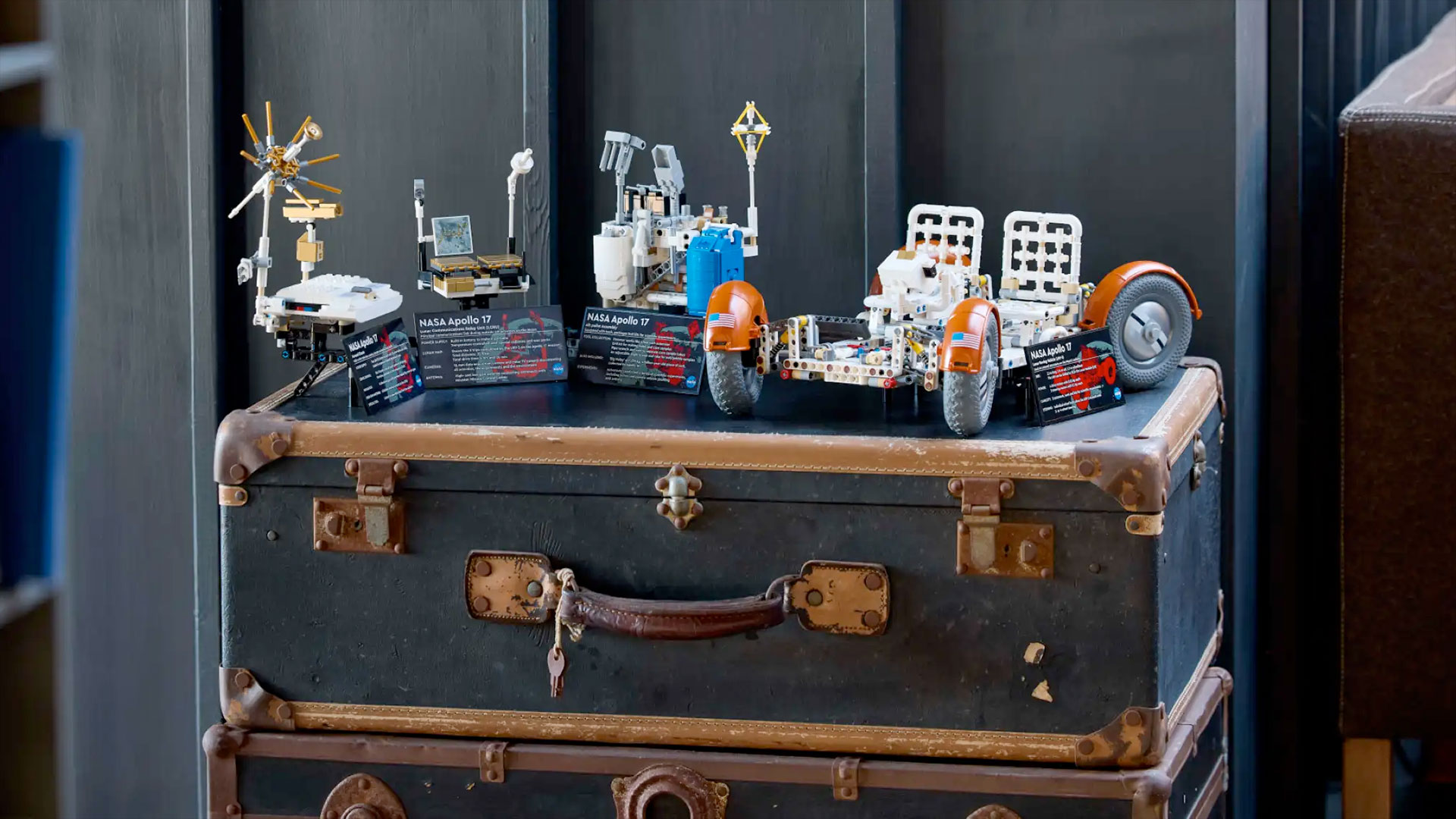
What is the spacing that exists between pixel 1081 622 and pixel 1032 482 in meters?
0.18

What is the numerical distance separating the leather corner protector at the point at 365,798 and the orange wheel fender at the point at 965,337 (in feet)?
2.91

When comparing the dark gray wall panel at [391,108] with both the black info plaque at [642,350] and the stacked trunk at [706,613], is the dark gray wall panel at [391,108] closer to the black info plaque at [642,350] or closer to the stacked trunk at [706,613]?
the black info plaque at [642,350]

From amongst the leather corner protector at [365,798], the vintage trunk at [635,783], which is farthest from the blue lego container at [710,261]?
the leather corner protector at [365,798]

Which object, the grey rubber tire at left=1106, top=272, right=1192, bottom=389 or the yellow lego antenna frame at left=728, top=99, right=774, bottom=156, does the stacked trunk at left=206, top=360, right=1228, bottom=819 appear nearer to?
the grey rubber tire at left=1106, top=272, right=1192, bottom=389

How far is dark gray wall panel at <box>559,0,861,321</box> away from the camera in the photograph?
2.67 meters

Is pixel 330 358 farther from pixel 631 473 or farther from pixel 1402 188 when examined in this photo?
pixel 1402 188

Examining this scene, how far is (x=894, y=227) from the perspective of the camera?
263cm

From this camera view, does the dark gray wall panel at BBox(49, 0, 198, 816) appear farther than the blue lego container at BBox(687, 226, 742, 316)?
Yes

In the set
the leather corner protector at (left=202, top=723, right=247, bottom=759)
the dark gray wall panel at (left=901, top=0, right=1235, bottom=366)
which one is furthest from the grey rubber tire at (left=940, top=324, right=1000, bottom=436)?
the leather corner protector at (left=202, top=723, right=247, bottom=759)

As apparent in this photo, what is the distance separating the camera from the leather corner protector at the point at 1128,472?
197 centimetres

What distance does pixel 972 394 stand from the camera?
6.63 feet

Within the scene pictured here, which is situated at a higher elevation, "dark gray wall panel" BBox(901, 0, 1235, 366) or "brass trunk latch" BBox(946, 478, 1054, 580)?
"dark gray wall panel" BBox(901, 0, 1235, 366)

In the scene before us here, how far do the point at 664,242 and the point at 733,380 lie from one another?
328 millimetres

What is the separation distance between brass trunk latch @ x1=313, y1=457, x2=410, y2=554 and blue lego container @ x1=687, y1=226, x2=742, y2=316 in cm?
48
